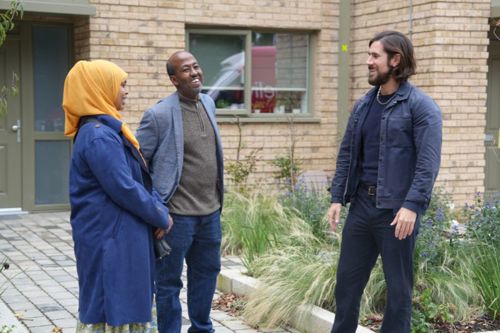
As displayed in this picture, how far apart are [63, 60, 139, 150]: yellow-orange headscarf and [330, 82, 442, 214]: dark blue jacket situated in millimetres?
1483

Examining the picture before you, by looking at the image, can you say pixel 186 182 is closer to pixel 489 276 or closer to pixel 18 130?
pixel 489 276

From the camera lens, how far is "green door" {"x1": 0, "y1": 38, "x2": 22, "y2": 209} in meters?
10.9

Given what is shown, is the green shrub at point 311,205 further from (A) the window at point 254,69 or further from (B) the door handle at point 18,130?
(B) the door handle at point 18,130

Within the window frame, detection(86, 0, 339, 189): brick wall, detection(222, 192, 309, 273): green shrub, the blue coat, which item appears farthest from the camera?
the window frame

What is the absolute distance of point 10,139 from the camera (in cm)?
1091

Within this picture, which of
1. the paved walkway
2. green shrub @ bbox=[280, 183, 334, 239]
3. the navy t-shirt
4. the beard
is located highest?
the beard

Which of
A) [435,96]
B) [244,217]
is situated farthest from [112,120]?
[435,96]

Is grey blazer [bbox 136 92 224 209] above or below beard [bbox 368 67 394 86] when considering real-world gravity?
below

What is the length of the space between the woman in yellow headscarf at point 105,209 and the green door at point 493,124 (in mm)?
8716

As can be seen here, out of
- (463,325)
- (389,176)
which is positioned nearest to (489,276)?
(463,325)

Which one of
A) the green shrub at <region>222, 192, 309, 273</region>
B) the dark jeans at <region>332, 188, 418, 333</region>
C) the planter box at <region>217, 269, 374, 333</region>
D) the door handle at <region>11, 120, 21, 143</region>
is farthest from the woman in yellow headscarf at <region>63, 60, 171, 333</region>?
the door handle at <region>11, 120, 21, 143</region>

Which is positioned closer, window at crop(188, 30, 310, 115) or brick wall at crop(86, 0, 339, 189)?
brick wall at crop(86, 0, 339, 189)

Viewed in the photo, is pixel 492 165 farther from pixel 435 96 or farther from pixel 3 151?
pixel 3 151

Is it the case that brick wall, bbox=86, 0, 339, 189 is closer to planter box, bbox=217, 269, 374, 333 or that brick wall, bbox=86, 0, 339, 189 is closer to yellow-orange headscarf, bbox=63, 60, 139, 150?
planter box, bbox=217, 269, 374, 333
